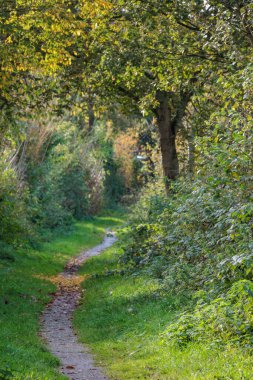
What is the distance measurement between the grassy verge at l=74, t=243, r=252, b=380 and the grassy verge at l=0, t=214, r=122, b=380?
1054 mm

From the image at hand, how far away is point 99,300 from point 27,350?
20.7ft

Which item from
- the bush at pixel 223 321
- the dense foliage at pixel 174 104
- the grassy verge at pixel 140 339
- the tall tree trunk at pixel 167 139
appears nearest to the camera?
the grassy verge at pixel 140 339

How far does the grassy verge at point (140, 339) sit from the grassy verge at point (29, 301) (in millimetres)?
1054

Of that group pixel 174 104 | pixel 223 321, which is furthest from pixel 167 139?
pixel 223 321

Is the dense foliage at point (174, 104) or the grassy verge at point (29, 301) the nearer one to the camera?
the grassy verge at point (29, 301)

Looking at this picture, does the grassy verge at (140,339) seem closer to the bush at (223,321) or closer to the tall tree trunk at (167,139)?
the bush at (223,321)

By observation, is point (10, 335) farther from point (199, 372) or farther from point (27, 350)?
point (199, 372)

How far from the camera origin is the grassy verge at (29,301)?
1023cm

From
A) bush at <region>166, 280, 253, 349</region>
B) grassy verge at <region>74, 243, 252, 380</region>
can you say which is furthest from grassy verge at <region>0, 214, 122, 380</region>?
bush at <region>166, 280, 253, 349</region>

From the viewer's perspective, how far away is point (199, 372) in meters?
9.09

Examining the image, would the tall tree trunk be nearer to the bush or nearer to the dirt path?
the dirt path

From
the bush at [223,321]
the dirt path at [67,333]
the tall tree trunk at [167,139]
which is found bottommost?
the dirt path at [67,333]

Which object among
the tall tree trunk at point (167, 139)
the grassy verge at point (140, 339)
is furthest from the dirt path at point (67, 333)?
the tall tree trunk at point (167, 139)

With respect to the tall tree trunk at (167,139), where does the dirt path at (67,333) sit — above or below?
below
